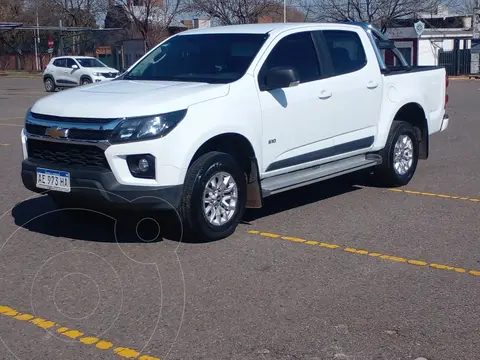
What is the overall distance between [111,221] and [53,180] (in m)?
1.09

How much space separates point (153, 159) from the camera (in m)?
6.73

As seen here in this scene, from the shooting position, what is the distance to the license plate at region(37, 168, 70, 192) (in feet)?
22.8

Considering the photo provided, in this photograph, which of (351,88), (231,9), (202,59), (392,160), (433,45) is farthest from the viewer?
(433,45)

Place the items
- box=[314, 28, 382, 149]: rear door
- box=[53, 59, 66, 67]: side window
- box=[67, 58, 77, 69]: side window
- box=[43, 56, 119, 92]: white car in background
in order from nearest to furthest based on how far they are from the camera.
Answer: box=[314, 28, 382, 149]: rear door < box=[43, 56, 119, 92]: white car in background < box=[67, 58, 77, 69]: side window < box=[53, 59, 66, 67]: side window

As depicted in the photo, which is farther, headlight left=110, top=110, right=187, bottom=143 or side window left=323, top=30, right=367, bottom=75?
side window left=323, top=30, right=367, bottom=75

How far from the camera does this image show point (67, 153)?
703 centimetres

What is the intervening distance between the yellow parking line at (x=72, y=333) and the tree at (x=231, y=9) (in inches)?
1551

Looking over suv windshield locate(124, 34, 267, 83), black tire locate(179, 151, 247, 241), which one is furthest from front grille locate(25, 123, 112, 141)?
suv windshield locate(124, 34, 267, 83)

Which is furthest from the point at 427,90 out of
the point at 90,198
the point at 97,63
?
the point at 97,63

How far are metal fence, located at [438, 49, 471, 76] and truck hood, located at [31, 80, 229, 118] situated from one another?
39.6m

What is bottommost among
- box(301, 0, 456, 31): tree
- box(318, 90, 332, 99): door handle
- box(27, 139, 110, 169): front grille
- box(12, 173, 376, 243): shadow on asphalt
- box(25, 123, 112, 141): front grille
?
box(12, 173, 376, 243): shadow on asphalt

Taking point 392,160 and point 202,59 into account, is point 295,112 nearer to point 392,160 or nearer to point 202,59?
point 202,59

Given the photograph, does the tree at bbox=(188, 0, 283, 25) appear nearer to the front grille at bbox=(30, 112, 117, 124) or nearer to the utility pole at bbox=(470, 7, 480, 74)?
the utility pole at bbox=(470, 7, 480, 74)

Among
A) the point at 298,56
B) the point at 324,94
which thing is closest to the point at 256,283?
the point at 324,94
